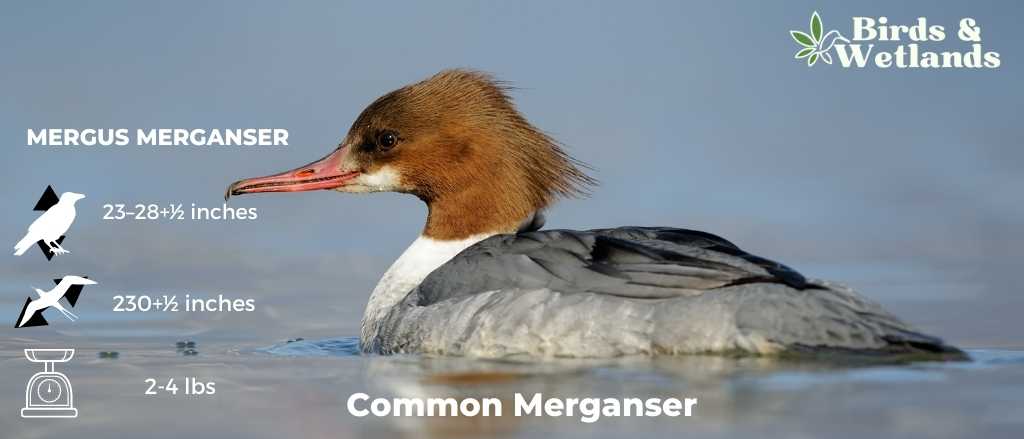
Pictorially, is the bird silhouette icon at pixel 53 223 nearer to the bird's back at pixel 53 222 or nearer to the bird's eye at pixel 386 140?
the bird's back at pixel 53 222

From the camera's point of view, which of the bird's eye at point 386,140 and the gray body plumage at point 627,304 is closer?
the gray body plumage at point 627,304

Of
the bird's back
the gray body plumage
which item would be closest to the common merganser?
the gray body plumage

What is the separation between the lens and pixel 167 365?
6672 mm

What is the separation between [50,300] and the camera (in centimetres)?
823

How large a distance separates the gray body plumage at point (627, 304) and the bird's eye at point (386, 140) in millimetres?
907

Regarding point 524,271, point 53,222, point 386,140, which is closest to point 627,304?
point 524,271

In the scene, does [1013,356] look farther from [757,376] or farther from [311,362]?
[311,362]

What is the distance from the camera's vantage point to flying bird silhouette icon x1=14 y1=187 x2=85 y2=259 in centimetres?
758

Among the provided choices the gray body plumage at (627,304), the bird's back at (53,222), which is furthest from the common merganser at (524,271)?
the bird's back at (53,222)

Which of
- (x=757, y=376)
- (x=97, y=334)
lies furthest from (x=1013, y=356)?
(x=97, y=334)

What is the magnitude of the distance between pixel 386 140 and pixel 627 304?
196 centimetres

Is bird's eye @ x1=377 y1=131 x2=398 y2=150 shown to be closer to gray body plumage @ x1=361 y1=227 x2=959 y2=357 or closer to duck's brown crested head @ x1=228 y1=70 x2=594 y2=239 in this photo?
duck's brown crested head @ x1=228 y1=70 x2=594 y2=239

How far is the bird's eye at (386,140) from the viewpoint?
7.66 m

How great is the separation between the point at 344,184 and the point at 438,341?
4.73ft
